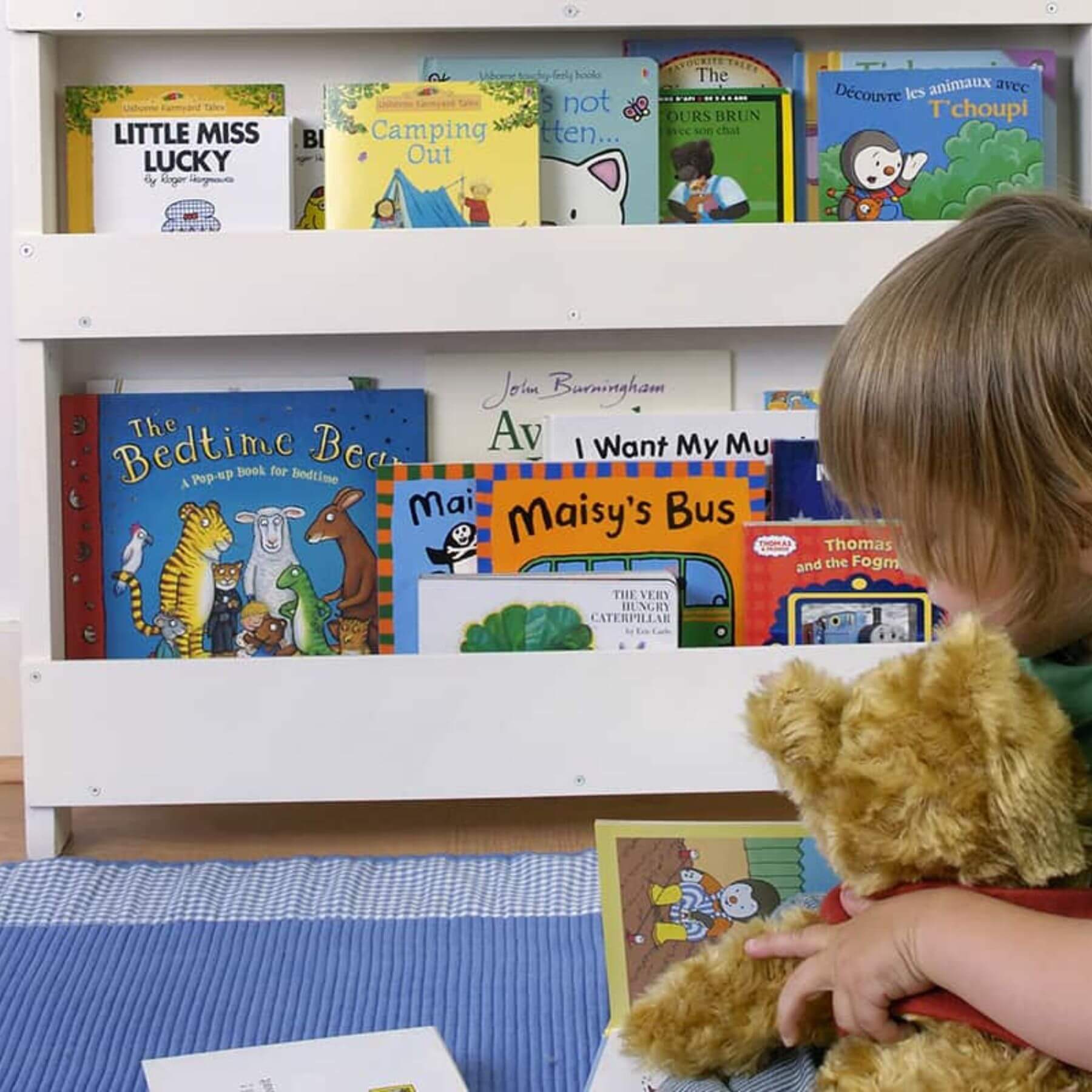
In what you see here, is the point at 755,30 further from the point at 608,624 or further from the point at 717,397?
the point at 608,624

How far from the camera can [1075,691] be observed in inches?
29.1

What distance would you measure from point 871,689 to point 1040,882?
0.11 metres

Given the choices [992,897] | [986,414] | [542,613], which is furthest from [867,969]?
[542,613]

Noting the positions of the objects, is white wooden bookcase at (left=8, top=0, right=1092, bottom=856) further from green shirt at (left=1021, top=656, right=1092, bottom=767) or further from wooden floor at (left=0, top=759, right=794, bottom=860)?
green shirt at (left=1021, top=656, right=1092, bottom=767)

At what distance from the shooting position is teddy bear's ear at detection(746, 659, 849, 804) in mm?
696

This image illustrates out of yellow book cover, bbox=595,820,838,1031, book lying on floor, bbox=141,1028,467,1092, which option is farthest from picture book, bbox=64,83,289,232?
book lying on floor, bbox=141,1028,467,1092

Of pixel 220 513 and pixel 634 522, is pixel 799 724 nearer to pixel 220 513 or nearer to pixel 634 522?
pixel 634 522

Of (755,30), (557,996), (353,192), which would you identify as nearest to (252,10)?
(353,192)

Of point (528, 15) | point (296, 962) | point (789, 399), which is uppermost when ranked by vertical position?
point (528, 15)

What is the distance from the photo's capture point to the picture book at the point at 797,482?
145cm

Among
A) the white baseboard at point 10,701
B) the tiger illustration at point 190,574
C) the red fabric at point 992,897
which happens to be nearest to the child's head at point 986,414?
the red fabric at point 992,897

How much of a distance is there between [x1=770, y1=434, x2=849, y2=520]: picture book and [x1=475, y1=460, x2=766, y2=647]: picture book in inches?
1.4

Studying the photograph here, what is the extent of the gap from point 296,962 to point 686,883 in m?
0.29

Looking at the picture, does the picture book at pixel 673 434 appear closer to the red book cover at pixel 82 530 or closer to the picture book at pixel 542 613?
the picture book at pixel 542 613
